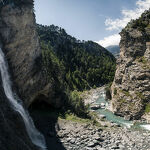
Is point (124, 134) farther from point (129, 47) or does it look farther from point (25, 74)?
point (129, 47)

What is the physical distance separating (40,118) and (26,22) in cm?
2018

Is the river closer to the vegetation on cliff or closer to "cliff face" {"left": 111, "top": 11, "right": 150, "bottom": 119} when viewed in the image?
"cliff face" {"left": 111, "top": 11, "right": 150, "bottom": 119}

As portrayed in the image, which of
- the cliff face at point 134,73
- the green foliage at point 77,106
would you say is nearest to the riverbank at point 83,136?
the green foliage at point 77,106

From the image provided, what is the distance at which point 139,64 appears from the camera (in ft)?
199

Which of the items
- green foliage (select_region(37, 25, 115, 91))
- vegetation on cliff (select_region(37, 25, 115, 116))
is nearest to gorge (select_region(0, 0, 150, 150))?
vegetation on cliff (select_region(37, 25, 115, 116))

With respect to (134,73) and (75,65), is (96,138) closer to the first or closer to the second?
(134,73)

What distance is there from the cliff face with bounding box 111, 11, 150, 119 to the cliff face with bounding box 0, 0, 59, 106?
2474 centimetres

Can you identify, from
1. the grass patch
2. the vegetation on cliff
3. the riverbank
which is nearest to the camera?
the riverbank

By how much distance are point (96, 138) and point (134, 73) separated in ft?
106

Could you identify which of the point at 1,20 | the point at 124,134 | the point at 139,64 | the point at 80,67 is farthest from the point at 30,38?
the point at 80,67

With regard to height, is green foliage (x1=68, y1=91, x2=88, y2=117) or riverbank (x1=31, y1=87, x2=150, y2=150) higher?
green foliage (x1=68, y1=91, x2=88, y2=117)

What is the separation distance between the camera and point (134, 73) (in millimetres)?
59781

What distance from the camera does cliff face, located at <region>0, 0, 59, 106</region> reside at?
116 ft

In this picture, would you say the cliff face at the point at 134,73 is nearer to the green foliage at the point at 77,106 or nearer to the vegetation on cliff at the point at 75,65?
the green foliage at the point at 77,106
